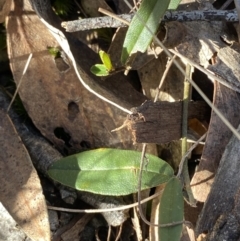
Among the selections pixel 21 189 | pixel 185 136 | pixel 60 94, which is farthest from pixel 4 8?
pixel 185 136

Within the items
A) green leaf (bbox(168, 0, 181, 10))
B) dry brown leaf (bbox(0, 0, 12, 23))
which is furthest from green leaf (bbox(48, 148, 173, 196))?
dry brown leaf (bbox(0, 0, 12, 23))

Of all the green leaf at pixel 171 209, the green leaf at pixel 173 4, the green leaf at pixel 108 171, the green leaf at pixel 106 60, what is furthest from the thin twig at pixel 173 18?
the green leaf at pixel 171 209

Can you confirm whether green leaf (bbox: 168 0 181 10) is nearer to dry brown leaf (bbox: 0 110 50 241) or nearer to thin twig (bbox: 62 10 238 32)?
thin twig (bbox: 62 10 238 32)

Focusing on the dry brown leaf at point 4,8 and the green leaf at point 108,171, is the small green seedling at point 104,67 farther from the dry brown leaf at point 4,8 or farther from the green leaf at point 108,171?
the dry brown leaf at point 4,8

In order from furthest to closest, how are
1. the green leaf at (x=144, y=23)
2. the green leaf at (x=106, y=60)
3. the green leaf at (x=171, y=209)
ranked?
the green leaf at (x=106, y=60) → the green leaf at (x=144, y=23) → the green leaf at (x=171, y=209)

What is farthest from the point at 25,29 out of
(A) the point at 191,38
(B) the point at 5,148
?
(A) the point at 191,38

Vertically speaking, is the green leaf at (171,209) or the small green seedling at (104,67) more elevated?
the small green seedling at (104,67)

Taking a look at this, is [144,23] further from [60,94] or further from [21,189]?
[21,189]
